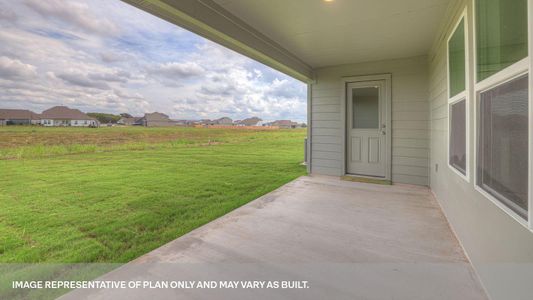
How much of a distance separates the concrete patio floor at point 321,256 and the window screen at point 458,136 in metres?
0.70

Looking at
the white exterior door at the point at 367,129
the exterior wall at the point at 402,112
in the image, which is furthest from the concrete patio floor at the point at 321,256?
the white exterior door at the point at 367,129

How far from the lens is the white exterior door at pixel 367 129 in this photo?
4.82m

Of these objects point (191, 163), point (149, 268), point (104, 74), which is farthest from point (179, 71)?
point (149, 268)

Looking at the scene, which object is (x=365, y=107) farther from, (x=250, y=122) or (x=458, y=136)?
(x=250, y=122)

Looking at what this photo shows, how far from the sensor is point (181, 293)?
5.18 ft

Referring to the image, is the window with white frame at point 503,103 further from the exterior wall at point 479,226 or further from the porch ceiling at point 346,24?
the porch ceiling at point 346,24

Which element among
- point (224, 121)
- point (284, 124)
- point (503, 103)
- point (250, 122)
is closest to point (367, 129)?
point (503, 103)

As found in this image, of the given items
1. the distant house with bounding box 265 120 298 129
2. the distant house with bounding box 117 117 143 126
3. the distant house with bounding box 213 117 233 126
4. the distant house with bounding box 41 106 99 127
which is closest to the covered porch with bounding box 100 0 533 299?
the distant house with bounding box 41 106 99 127

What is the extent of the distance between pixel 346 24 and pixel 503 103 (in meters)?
2.15

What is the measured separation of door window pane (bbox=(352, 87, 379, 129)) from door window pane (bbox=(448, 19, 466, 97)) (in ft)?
6.90

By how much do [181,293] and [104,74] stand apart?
724 centimetres

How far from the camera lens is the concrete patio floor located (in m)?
1.60

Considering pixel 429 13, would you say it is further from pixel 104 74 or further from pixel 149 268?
pixel 104 74

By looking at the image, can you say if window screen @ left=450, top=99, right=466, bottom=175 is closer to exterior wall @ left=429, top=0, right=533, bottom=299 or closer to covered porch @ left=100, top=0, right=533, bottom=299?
covered porch @ left=100, top=0, right=533, bottom=299
